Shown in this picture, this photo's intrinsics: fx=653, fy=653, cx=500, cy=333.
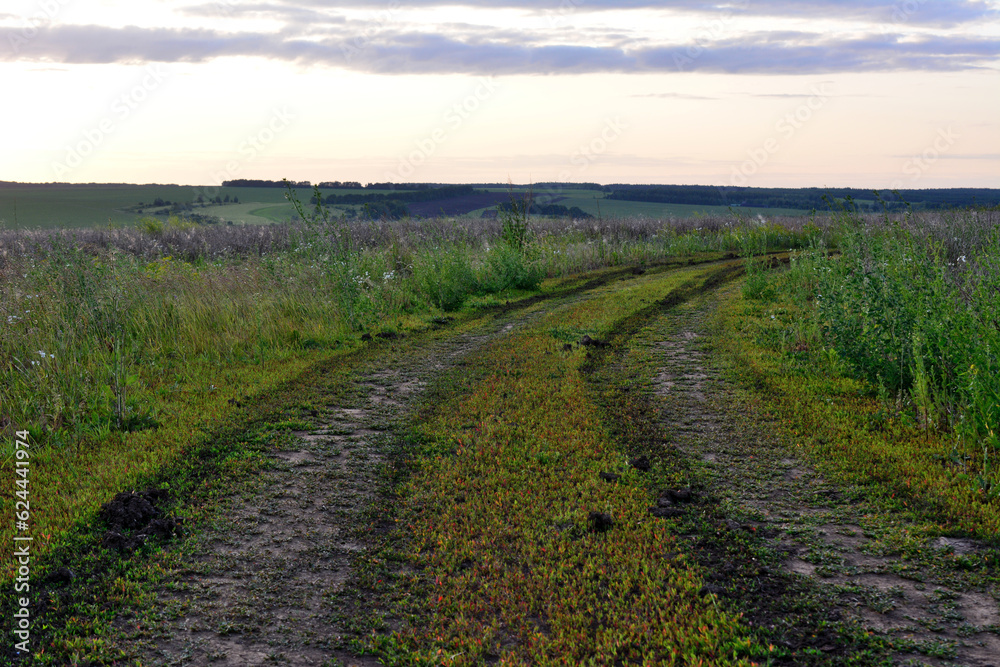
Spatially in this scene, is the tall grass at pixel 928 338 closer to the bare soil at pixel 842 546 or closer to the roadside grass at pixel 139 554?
the bare soil at pixel 842 546

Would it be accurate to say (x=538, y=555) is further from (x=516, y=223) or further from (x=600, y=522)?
(x=516, y=223)

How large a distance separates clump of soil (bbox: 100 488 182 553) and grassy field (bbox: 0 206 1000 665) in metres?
0.02

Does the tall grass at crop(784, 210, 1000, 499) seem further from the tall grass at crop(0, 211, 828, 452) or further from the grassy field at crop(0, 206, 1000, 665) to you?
the tall grass at crop(0, 211, 828, 452)

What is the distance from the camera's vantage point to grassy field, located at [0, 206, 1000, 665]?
337cm

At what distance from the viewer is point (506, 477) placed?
5.12 meters

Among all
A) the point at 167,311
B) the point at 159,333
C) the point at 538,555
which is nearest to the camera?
the point at 538,555

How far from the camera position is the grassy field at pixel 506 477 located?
337 cm

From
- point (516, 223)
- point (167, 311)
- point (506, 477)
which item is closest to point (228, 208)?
point (516, 223)

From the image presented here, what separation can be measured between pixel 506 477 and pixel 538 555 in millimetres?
1142

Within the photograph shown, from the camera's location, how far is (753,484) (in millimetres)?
5008

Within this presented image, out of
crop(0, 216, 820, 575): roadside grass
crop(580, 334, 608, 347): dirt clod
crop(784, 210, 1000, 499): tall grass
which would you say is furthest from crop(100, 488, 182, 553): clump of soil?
crop(580, 334, 608, 347): dirt clod

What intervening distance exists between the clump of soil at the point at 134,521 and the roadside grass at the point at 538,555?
61.0 inches

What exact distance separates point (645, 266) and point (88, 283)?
51.9ft
